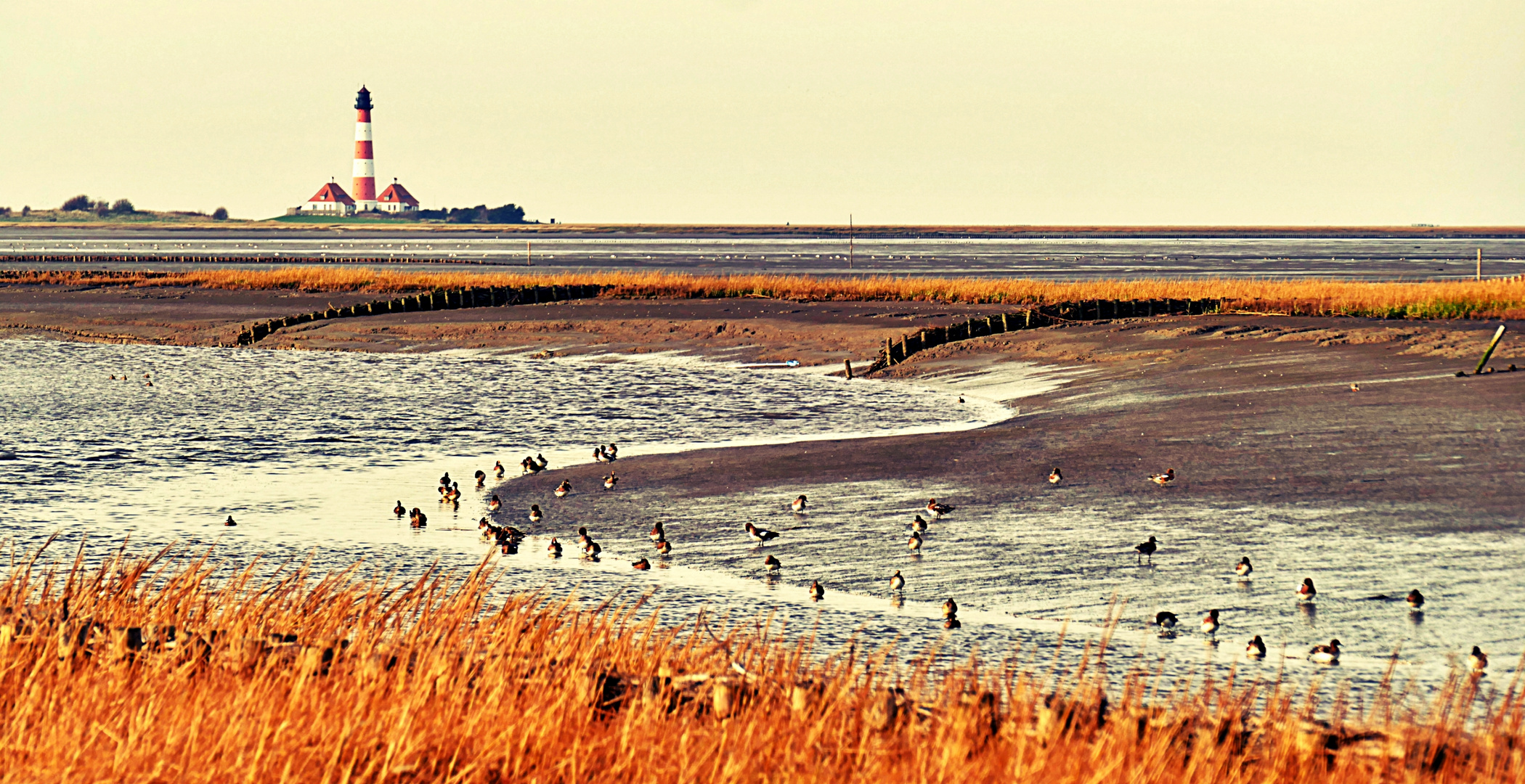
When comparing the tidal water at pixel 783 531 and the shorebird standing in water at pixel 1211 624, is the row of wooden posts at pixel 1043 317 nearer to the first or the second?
the tidal water at pixel 783 531

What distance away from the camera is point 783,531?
18.1 m

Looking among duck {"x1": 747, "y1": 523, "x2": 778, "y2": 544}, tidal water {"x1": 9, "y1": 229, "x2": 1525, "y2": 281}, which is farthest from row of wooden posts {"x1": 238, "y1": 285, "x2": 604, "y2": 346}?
duck {"x1": 747, "y1": 523, "x2": 778, "y2": 544}

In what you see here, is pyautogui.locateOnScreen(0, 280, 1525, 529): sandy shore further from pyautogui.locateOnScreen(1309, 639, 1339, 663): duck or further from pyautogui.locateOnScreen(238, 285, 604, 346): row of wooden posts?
pyautogui.locateOnScreen(1309, 639, 1339, 663): duck

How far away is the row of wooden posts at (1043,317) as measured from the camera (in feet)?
138

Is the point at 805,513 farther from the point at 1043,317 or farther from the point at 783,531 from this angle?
the point at 1043,317

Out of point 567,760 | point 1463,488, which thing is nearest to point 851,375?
point 1463,488

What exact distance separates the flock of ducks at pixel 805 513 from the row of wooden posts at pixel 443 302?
104ft

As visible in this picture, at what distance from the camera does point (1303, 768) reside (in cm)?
761

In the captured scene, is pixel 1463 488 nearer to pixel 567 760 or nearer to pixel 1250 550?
pixel 1250 550

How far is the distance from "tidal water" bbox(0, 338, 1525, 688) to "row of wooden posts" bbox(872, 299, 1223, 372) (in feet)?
26.7

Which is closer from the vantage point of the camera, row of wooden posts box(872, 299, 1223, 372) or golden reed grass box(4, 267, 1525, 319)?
row of wooden posts box(872, 299, 1223, 372)

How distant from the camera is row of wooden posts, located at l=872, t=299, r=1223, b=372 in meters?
42.1

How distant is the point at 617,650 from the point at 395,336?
4149 cm

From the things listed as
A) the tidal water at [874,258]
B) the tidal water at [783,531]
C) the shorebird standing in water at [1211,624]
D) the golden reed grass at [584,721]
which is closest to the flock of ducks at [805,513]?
the shorebird standing in water at [1211,624]
